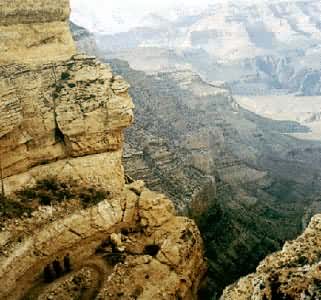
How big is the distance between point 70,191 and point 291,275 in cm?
1614

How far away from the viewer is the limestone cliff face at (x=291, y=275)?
66.1ft

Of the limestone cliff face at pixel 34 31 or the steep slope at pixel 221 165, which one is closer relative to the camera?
the limestone cliff face at pixel 34 31

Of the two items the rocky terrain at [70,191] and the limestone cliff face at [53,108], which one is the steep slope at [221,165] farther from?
the limestone cliff face at [53,108]

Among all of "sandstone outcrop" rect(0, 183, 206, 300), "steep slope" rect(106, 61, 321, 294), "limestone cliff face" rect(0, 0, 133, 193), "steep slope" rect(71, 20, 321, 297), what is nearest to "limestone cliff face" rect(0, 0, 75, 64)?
"limestone cliff face" rect(0, 0, 133, 193)

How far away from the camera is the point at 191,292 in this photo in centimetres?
3419

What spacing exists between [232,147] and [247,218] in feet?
149

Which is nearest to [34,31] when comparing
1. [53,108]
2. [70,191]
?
[53,108]

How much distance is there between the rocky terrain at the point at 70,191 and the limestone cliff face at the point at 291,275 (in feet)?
Answer: 22.7

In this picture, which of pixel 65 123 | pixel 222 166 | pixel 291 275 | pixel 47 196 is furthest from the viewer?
pixel 222 166

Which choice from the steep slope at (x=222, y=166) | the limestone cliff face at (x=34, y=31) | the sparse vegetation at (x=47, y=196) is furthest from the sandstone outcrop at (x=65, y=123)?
the steep slope at (x=222, y=166)

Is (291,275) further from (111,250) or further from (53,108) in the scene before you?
(53,108)

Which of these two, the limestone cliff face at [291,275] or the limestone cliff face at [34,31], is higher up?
the limestone cliff face at [34,31]

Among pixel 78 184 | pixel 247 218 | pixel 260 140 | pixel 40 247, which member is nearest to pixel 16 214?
pixel 40 247

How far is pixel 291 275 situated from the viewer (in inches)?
843
